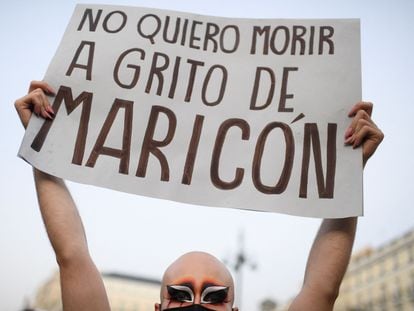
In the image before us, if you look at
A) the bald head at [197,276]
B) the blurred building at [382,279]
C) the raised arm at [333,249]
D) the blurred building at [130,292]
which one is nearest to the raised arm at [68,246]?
the bald head at [197,276]

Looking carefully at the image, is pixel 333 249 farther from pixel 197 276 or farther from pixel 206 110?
pixel 206 110

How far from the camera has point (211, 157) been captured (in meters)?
2.31

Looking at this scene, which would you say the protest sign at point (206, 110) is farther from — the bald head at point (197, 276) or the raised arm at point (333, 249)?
the bald head at point (197, 276)

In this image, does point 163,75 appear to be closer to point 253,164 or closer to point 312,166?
point 253,164

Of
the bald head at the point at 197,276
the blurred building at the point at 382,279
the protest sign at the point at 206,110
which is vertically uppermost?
the blurred building at the point at 382,279

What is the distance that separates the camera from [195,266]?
217 centimetres

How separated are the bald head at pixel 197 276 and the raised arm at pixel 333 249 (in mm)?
305

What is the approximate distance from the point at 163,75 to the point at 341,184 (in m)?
1.05

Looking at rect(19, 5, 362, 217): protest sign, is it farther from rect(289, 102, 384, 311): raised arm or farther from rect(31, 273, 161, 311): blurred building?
rect(31, 273, 161, 311): blurred building

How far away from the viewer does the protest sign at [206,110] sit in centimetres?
223

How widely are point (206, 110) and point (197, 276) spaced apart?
32.0 inches

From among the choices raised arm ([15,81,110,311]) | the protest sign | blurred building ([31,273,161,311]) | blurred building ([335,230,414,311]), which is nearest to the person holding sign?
raised arm ([15,81,110,311])

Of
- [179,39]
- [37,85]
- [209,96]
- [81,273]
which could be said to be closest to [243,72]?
[209,96]

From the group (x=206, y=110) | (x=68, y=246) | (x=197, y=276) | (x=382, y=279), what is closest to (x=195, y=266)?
(x=197, y=276)
